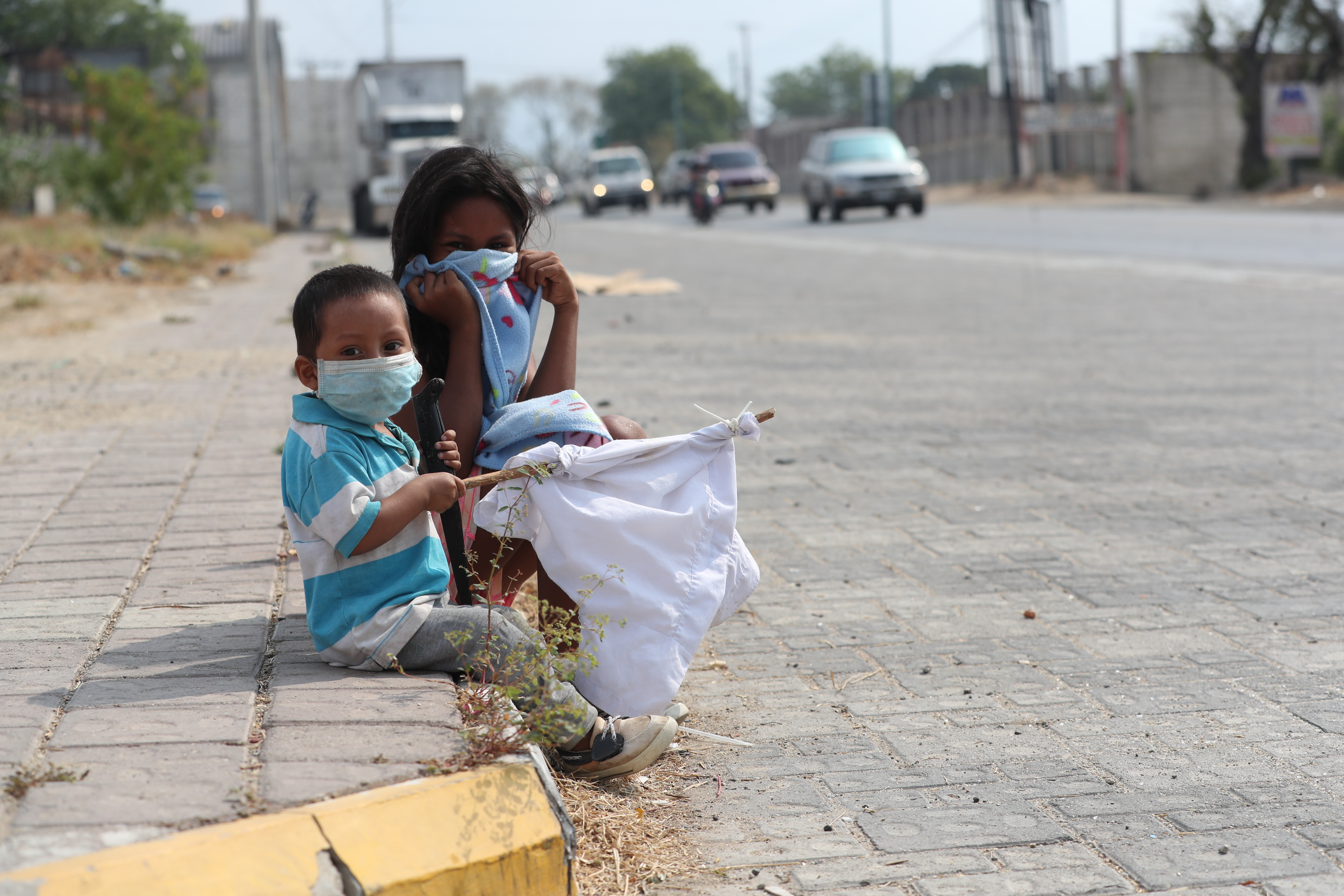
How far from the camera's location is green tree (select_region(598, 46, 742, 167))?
114 metres

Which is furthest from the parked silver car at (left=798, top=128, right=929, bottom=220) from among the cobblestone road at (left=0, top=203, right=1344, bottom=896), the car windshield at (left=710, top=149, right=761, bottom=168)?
the cobblestone road at (left=0, top=203, right=1344, bottom=896)

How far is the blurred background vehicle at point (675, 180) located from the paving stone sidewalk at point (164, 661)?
1716 inches

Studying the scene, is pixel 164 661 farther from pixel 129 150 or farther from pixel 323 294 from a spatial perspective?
pixel 129 150

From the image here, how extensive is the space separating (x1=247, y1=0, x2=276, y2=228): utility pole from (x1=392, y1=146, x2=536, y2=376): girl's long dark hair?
2808 cm

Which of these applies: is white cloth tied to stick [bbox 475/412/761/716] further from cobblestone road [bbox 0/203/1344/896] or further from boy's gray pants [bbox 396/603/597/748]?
cobblestone road [bbox 0/203/1344/896]

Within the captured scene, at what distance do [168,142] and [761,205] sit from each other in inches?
936

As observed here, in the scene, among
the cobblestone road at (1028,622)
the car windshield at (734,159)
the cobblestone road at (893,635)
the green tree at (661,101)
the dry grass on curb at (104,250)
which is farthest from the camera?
the green tree at (661,101)

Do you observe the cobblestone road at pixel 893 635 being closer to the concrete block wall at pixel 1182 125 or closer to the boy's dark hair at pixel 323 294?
the boy's dark hair at pixel 323 294

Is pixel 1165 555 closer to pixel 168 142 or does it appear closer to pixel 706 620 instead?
pixel 706 620

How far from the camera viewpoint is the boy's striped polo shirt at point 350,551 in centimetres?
273

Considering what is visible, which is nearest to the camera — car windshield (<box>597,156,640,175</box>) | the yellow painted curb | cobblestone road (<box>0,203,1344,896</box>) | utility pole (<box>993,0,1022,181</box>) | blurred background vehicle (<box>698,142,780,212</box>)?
the yellow painted curb

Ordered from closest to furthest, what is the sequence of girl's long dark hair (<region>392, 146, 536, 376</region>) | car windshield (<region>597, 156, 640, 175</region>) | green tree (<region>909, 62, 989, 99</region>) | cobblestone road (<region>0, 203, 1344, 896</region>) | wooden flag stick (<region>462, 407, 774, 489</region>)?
cobblestone road (<region>0, 203, 1344, 896</region>) < wooden flag stick (<region>462, 407, 774, 489</region>) < girl's long dark hair (<region>392, 146, 536, 376</region>) < car windshield (<region>597, 156, 640, 175</region>) < green tree (<region>909, 62, 989, 99</region>)

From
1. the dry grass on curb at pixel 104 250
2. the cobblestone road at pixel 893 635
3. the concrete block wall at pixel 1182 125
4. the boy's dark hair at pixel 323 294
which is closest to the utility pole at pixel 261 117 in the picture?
the dry grass on curb at pixel 104 250

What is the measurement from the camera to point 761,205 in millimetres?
45312
